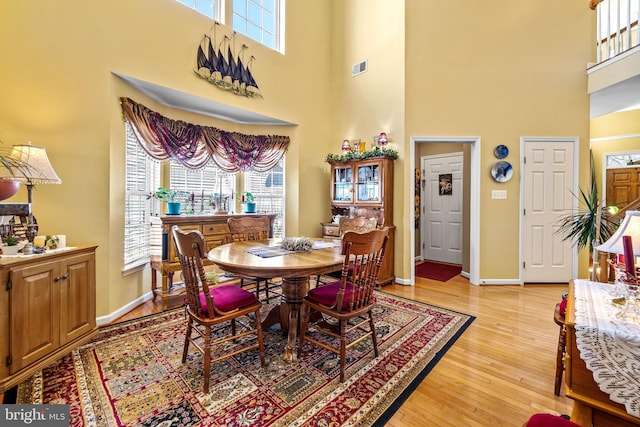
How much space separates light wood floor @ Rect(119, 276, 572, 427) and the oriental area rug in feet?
0.38

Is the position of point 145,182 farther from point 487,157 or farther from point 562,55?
point 562,55

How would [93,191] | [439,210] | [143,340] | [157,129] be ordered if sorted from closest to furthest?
[143,340] → [93,191] → [157,129] → [439,210]

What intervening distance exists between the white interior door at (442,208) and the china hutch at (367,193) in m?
2.15

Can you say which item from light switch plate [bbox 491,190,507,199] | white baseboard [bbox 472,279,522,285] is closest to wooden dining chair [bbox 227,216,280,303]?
white baseboard [bbox 472,279,522,285]

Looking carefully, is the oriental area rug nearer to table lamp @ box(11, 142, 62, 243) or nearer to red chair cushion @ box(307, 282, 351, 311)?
red chair cushion @ box(307, 282, 351, 311)

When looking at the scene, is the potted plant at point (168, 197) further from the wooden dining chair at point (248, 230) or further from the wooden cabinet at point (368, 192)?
the wooden cabinet at point (368, 192)

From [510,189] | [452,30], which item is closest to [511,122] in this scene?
[510,189]

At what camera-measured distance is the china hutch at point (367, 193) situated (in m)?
4.02

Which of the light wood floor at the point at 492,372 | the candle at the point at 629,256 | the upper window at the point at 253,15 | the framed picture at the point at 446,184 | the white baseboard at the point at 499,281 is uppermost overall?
the upper window at the point at 253,15

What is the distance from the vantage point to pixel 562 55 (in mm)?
3836

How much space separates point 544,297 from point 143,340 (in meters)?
4.49

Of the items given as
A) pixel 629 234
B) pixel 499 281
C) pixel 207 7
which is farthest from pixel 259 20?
pixel 499 281

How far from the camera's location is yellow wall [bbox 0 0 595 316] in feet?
7.98

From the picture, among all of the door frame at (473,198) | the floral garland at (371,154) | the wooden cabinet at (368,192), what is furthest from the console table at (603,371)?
the floral garland at (371,154)
